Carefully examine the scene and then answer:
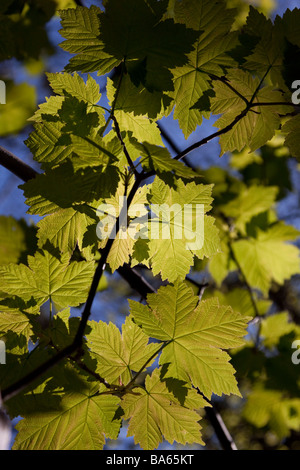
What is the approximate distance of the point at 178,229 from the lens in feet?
2.40

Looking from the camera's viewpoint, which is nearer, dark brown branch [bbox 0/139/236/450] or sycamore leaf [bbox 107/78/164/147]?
dark brown branch [bbox 0/139/236/450]

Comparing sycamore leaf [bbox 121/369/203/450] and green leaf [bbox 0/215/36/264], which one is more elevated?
green leaf [bbox 0/215/36/264]

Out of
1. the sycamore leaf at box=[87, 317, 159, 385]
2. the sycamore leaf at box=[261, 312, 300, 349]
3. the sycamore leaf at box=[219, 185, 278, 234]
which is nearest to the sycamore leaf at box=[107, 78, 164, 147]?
the sycamore leaf at box=[87, 317, 159, 385]

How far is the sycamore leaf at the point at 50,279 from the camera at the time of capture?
72 centimetres

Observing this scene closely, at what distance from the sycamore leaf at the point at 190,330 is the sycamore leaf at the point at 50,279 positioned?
0.45 ft

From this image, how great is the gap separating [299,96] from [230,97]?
4.7 inches

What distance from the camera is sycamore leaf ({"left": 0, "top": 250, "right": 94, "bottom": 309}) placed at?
2.35 feet

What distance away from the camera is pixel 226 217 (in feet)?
5.92

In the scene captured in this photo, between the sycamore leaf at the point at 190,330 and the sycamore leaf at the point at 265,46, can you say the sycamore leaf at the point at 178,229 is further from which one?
the sycamore leaf at the point at 265,46

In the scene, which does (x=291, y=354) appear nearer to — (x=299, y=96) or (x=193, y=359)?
(x=193, y=359)

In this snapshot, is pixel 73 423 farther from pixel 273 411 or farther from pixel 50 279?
pixel 273 411

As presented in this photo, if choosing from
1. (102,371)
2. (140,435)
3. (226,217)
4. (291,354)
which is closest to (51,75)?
(102,371)

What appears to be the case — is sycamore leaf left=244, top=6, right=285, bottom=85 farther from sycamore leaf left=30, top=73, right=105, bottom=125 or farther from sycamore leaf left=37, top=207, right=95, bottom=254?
sycamore leaf left=37, top=207, right=95, bottom=254

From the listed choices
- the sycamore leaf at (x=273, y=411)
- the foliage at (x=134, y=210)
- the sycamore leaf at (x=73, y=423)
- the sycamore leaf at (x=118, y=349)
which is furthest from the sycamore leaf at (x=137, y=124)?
the sycamore leaf at (x=273, y=411)
